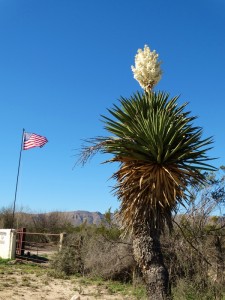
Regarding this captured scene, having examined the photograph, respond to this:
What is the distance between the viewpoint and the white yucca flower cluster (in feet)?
30.5

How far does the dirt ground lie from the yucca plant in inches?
133

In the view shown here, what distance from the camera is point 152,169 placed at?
8.36 meters

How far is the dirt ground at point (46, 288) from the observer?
11.8m

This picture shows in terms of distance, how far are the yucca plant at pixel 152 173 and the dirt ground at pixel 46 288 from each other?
338 cm

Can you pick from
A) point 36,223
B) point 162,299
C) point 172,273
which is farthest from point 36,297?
point 36,223

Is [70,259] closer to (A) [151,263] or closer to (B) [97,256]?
(B) [97,256]

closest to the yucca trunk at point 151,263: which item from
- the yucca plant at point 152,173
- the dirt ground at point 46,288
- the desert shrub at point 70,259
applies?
the yucca plant at point 152,173

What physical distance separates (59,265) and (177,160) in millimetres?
10765

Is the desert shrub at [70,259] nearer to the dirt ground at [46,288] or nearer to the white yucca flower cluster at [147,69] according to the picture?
the dirt ground at [46,288]

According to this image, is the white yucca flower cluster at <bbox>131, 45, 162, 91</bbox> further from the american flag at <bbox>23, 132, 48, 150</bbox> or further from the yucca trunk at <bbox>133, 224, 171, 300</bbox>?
the american flag at <bbox>23, 132, 48, 150</bbox>

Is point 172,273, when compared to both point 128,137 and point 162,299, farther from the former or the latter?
point 128,137

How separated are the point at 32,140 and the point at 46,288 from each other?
14.9 metres

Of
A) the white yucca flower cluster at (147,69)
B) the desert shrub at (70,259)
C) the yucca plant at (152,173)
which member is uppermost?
the white yucca flower cluster at (147,69)

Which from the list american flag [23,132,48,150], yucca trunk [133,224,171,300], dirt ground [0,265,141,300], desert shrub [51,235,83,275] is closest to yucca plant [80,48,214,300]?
yucca trunk [133,224,171,300]
